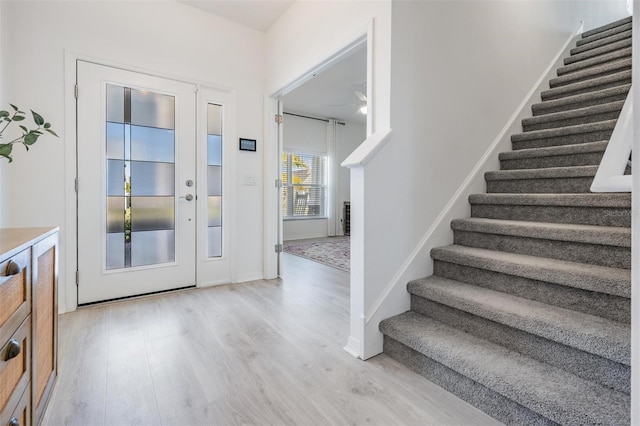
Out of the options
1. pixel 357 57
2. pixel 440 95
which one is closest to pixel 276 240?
pixel 440 95

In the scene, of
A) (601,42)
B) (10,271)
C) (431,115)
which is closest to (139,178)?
(10,271)

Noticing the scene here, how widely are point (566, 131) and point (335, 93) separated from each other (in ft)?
11.7

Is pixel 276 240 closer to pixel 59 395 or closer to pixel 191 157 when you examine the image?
pixel 191 157

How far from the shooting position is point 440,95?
219 centimetres

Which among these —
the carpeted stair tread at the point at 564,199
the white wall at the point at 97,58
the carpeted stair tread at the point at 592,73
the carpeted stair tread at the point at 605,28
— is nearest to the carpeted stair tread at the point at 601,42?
the carpeted stair tread at the point at 605,28

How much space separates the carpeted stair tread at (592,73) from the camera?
2744mm

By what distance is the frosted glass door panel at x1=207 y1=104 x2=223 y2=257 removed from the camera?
318 cm

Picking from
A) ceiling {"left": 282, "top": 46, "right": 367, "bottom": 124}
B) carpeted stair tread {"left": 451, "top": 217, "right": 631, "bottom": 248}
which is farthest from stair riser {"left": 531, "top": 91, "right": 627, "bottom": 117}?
ceiling {"left": 282, "top": 46, "right": 367, "bottom": 124}

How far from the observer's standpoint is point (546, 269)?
158cm

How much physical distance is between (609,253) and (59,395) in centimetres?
274

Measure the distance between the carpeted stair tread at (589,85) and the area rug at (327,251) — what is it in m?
2.80

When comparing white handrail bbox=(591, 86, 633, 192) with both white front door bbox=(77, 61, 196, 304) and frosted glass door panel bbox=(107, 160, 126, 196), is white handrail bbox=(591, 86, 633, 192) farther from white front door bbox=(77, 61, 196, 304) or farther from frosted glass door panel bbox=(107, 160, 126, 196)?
frosted glass door panel bbox=(107, 160, 126, 196)

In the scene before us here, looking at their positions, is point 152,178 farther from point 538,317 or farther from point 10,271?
point 538,317

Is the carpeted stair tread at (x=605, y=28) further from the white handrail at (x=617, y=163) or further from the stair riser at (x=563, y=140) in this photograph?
the white handrail at (x=617, y=163)
